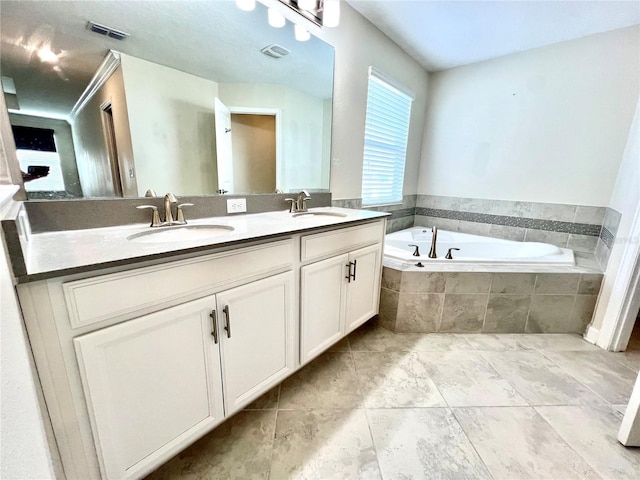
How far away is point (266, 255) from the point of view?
1.13 m

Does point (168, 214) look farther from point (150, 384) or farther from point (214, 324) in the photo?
point (150, 384)

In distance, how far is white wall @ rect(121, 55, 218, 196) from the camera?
121cm

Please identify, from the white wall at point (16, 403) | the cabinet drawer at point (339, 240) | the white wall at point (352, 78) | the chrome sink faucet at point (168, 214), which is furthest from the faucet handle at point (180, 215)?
the white wall at point (352, 78)

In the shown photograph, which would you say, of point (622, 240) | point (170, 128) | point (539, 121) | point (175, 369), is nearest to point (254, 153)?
point (170, 128)

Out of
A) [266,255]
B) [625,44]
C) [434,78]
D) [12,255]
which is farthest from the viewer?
[434,78]

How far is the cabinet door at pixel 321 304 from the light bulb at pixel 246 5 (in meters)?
1.44

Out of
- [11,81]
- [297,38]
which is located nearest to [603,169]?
[297,38]

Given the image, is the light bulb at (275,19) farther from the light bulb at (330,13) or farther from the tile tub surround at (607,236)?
the tile tub surround at (607,236)

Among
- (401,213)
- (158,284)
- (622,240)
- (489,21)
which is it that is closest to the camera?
(158,284)

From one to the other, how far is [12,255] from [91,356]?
326mm

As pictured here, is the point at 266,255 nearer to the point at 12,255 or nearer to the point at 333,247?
the point at 333,247

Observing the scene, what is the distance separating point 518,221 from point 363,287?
2.10 meters

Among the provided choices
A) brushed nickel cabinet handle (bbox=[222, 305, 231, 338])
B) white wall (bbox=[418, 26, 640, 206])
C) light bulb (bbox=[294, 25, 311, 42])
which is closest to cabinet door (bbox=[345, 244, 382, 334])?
brushed nickel cabinet handle (bbox=[222, 305, 231, 338])

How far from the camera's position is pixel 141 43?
1.19 metres
